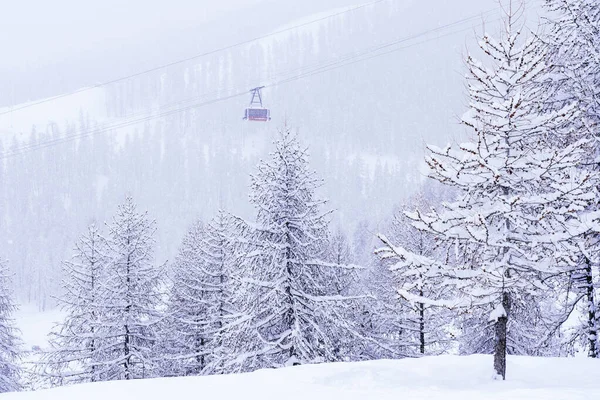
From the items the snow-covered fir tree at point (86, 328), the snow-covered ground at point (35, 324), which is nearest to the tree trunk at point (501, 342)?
the snow-covered fir tree at point (86, 328)

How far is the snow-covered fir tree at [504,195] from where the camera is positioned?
912 centimetres

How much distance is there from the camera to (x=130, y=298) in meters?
22.8

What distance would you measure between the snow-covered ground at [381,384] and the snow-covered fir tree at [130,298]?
12413 millimetres

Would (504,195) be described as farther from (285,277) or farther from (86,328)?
(86,328)

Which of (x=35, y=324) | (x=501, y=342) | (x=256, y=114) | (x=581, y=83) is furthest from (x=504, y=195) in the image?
(x=35, y=324)

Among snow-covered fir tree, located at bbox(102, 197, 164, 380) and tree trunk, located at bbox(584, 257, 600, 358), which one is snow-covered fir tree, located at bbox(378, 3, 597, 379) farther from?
snow-covered fir tree, located at bbox(102, 197, 164, 380)

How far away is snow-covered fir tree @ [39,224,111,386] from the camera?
74.3ft

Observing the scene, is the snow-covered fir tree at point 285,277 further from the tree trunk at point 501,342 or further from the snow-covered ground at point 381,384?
the tree trunk at point 501,342

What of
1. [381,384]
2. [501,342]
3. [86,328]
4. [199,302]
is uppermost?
[501,342]

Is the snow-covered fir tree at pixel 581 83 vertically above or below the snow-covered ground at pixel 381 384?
above

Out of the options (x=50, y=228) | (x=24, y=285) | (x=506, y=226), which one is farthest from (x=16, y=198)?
(x=506, y=226)

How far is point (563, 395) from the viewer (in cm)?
798

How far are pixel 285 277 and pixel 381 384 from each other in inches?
327

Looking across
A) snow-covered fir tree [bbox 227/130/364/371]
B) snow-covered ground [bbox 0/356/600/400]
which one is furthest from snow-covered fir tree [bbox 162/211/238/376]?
snow-covered ground [bbox 0/356/600/400]
